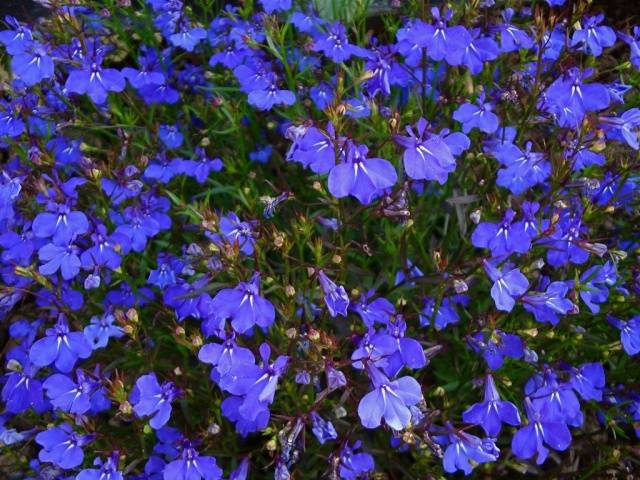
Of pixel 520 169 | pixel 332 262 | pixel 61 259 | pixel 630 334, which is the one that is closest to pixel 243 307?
pixel 332 262

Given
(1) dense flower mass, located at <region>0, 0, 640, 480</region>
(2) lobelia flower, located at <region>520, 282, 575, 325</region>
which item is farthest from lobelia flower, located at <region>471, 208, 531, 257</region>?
(2) lobelia flower, located at <region>520, 282, 575, 325</region>

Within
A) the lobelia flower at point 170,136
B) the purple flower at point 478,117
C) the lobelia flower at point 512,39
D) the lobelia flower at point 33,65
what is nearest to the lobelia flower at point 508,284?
the purple flower at point 478,117

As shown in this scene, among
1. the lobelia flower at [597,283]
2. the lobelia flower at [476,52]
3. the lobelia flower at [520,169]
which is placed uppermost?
the lobelia flower at [476,52]

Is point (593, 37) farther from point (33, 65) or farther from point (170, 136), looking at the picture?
point (33, 65)

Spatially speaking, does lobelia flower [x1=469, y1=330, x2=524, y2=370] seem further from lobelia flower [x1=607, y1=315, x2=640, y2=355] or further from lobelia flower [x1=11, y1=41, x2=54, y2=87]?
lobelia flower [x1=11, y1=41, x2=54, y2=87]

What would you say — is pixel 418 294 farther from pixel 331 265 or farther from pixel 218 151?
pixel 218 151

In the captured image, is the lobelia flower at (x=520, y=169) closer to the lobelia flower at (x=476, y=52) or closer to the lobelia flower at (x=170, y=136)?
the lobelia flower at (x=476, y=52)
